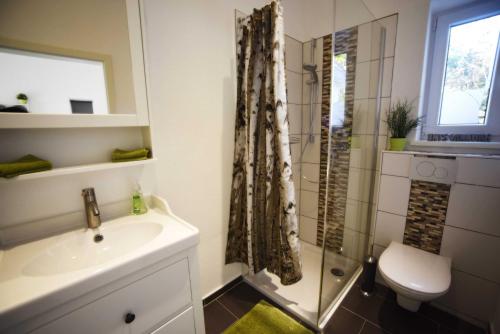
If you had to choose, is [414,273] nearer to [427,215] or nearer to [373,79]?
[427,215]

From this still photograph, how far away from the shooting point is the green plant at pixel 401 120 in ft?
5.24

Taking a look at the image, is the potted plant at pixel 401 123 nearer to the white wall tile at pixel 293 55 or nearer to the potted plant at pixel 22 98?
the white wall tile at pixel 293 55

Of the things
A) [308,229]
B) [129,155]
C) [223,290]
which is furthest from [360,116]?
[223,290]

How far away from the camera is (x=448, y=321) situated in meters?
1.44

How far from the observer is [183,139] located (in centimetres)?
138

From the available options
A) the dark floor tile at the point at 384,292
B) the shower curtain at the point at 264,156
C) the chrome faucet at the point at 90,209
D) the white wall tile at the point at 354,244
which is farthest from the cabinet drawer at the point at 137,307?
the dark floor tile at the point at 384,292

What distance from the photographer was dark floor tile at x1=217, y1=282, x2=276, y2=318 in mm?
1584

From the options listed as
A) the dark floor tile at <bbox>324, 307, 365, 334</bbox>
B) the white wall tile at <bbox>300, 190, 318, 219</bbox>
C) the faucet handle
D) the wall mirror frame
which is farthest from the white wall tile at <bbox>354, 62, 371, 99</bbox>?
the faucet handle

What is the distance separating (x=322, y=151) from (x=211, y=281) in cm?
151

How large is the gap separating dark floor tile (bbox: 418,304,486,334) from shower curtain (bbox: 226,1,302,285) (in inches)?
37.5

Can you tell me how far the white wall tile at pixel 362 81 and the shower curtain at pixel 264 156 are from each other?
66 centimetres

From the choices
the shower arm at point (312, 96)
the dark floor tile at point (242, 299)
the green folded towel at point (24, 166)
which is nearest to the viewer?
the green folded towel at point (24, 166)

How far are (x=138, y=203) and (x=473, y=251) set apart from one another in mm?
2072

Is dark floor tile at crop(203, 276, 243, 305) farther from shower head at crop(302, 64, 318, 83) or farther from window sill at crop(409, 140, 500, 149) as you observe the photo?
shower head at crop(302, 64, 318, 83)
